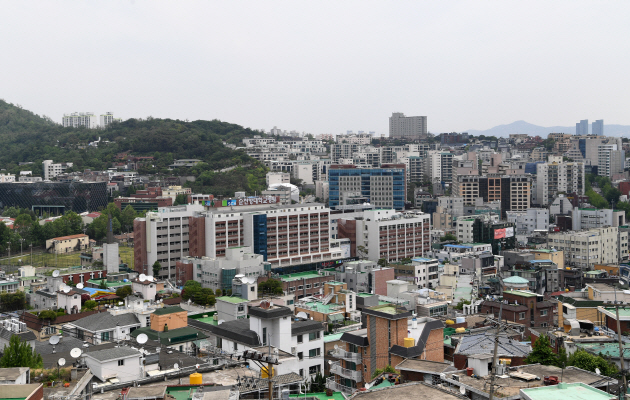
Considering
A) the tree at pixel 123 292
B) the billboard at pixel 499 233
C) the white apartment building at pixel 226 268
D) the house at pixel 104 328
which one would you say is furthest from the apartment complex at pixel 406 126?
the house at pixel 104 328

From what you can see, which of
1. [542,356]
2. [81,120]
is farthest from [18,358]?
[81,120]

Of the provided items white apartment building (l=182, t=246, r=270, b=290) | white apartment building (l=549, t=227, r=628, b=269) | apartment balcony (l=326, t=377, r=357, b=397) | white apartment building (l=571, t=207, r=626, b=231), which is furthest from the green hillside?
apartment balcony (l=326, t=377, r=357, b=397)

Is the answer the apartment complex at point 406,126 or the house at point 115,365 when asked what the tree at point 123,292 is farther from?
the apartment complex at point 406,126

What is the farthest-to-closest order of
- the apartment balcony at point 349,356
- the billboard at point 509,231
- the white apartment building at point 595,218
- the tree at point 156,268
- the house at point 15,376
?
the white apartment building at point 595,218 < the billboard at point 509,231 < the tree at point 156,268 < the apartment balcony at point 349,356 < the house at point 15,376

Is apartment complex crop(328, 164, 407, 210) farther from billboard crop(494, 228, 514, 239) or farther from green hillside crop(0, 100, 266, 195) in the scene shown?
billboard crop(494, 228, 514, 239)

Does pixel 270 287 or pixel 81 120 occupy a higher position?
pixel 81 120

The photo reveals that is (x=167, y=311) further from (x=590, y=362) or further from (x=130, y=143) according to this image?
(x=130, y=143)
